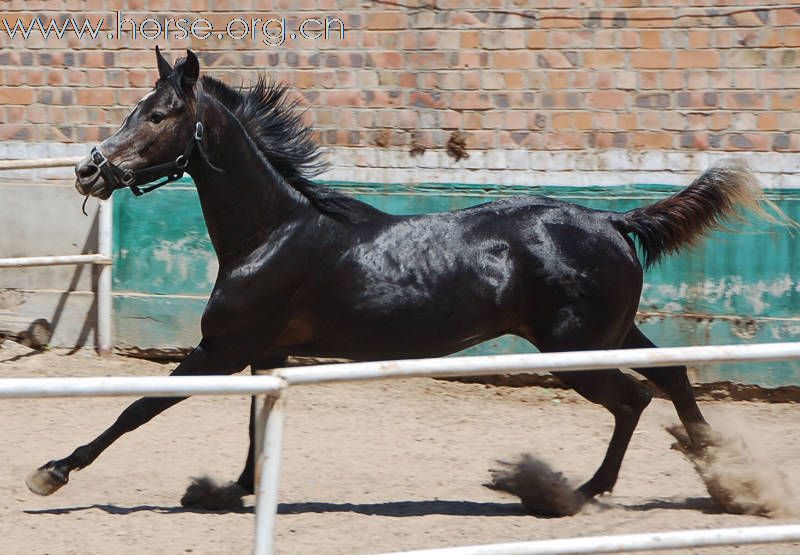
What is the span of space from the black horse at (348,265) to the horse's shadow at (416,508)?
0.47 feet

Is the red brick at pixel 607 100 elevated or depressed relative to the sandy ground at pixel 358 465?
elevated

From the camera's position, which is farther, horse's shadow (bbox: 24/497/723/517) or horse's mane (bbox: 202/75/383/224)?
horse's mane (bbox: 202/75/383/224)

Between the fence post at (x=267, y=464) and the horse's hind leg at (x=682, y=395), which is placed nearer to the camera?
the fence post at (x=267, y=464)

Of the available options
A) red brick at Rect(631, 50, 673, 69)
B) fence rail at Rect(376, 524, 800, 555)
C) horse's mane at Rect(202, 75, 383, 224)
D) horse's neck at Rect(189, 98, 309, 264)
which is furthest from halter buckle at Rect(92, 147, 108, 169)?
red brick at Rect(631, 50, 673, 69)

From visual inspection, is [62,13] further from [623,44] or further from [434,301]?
[434,301]

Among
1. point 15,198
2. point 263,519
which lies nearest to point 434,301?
point 263,519

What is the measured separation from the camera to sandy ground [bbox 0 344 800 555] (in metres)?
4.44

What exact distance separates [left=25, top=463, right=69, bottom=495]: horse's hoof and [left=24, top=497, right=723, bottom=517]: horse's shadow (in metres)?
0.09

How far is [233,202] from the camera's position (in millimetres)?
4930

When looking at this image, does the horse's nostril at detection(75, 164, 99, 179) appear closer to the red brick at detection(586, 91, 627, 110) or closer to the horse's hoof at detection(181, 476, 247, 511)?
the horse's hoof at detection(181, 476, 247, 511)

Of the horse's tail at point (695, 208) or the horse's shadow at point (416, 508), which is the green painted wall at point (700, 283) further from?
the horse's shadow at point (416, 508)

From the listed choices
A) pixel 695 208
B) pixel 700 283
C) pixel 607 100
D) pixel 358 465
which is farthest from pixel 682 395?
pixel 607 100

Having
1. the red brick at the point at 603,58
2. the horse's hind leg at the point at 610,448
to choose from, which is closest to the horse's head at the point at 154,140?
the horse's hind leg at the point at 610,448

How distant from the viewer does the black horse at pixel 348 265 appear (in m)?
4.81
